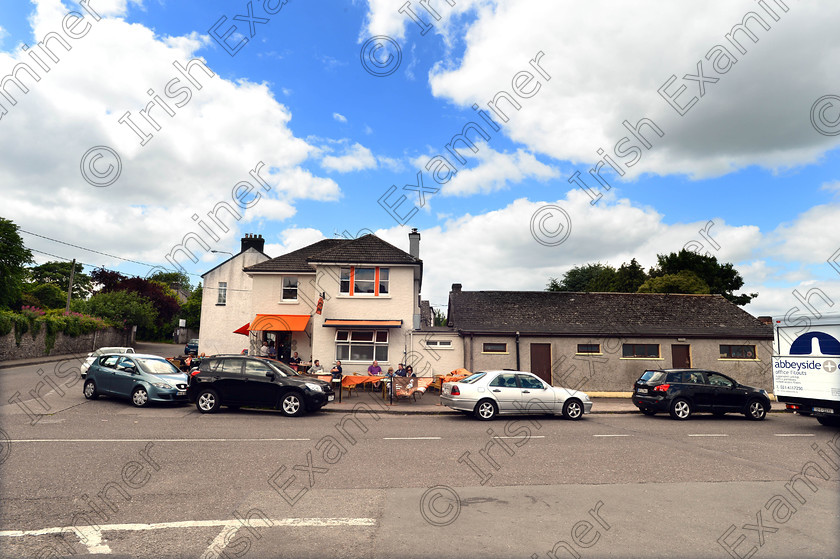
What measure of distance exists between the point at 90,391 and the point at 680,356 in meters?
25.0

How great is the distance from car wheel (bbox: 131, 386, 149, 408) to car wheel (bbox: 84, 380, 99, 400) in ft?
6.57

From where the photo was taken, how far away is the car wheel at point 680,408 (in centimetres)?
1482

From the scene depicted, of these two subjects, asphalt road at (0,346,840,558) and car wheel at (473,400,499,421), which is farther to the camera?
car wheel at (473,400,499,421)

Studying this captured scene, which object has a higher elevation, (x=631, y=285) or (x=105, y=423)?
(x=631, y=285)

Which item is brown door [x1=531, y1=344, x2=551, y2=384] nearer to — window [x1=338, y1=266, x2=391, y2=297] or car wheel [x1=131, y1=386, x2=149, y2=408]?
window [x1=338, y1=266, x2=391, y2=297]

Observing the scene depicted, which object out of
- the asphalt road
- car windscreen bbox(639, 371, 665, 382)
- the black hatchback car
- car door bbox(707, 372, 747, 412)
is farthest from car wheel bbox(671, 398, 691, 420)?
the black hatchback car

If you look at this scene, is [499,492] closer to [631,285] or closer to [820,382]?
[820,382]

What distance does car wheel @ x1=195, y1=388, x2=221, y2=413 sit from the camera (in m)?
13.7

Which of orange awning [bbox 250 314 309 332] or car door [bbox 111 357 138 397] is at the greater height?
orange awning [bbox 250 314 309 332]

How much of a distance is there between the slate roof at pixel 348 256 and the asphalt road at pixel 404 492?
438 inches

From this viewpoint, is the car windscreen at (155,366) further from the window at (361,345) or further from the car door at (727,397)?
the car door at (727,397)

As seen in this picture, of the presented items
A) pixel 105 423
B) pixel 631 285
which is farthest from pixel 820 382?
pixel 631 285

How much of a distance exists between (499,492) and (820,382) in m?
11.8

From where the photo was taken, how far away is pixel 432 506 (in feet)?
19.2
